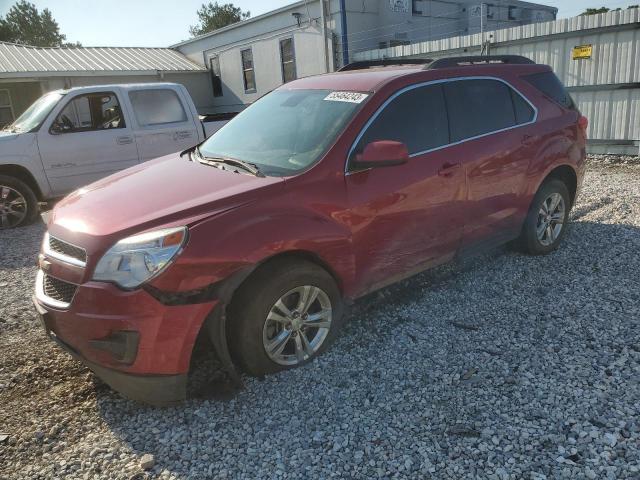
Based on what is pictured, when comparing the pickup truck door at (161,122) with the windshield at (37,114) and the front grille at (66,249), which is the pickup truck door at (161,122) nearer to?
the windshield at (37,114)

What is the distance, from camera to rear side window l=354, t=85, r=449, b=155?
3.52 meters

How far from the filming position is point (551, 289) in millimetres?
4262

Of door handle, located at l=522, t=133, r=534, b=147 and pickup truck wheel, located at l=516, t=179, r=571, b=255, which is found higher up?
door handle, located at l=522, t=133, r=534, b=147

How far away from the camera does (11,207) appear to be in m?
7.30

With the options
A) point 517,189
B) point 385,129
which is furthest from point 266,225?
point 517,189

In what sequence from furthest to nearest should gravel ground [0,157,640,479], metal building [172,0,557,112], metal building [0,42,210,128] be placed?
metal building [0,42,210,128], metal building [172,0,557,112], gravel ground [0,157,640,479]

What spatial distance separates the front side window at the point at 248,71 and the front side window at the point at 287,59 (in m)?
2.08

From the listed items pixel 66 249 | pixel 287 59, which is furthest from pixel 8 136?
pixel 287 59

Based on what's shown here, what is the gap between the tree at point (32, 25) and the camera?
2235 inches

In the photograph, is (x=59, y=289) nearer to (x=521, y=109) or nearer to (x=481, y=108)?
(x=481, y=108)

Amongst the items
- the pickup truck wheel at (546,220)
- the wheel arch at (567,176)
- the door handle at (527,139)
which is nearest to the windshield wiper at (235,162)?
the door handle at (527,139)

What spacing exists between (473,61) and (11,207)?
6.67m

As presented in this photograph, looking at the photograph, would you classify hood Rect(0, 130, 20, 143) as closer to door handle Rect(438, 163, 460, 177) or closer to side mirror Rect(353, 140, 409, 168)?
side mirror Rect(353, 140, 409, 168)

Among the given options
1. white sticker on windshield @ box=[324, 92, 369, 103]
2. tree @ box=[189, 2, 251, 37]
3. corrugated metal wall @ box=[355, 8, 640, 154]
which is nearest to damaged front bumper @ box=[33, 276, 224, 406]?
white sticker on windshield @ box=[324, 92, 369, 103]
